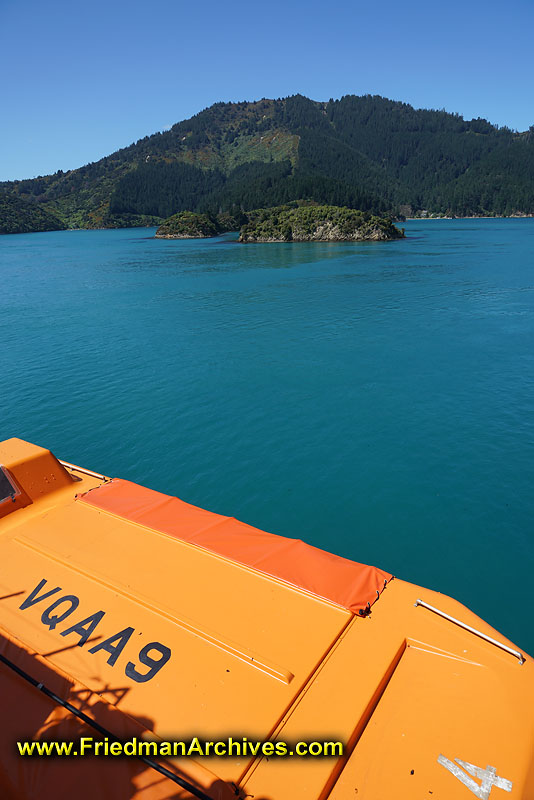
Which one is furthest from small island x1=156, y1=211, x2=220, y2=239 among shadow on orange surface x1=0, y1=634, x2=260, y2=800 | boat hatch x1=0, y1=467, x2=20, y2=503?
shadow on orange surface x1=0, y1=634, x2=260, y2=800

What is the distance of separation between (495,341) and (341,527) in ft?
93.1

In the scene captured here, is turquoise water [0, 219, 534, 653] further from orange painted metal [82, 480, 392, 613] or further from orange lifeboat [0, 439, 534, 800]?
orange lifeboat [0, 439, 534, 800]

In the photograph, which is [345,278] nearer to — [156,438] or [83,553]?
[156,438]

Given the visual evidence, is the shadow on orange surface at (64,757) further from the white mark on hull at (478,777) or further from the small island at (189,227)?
the small island at (189,227)

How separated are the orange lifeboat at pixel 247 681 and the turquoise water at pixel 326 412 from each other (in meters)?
6.70

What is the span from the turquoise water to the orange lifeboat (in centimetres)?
670

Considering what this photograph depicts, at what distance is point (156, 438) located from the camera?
22953 mm

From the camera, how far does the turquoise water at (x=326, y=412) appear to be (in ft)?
52.5

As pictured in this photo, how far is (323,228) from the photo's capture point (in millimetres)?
141750

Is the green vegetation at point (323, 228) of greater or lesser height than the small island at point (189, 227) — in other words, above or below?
below

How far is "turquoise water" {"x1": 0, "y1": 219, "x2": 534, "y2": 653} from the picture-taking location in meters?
16.0

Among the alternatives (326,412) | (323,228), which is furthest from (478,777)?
(323,228)

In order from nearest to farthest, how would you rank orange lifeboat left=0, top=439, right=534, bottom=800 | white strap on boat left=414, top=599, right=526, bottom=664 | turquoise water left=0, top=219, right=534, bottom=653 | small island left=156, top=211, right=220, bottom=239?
orange lifeboat left=0, top=439, right=534, bottom=800, white strap on boat left=414, top=599, right=526, bottom=664, turquoise water left=0, top=219, right=534, bottom=653, small island left=156, top=211, right=220, bottom=239

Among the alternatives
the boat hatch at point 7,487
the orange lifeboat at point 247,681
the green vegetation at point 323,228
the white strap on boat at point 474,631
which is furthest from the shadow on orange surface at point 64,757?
the green vegetation at point 323,228
